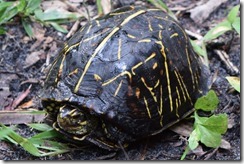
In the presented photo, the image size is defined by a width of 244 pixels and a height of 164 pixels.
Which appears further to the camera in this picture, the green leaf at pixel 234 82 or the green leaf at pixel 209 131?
the green leaf at pixel 234 82

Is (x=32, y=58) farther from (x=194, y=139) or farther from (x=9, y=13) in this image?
(x=194, y=139)

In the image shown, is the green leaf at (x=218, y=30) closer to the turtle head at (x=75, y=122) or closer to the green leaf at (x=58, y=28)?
the green leaf at (x=58, y=28)

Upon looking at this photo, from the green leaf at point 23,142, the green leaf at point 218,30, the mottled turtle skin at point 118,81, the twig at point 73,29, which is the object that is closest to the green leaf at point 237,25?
the green leaf at point 218,30

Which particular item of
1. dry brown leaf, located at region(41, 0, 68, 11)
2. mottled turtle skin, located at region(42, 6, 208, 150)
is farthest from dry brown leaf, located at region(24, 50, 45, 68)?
mottled turtle skin, located at region(42, 6, 208, 150)

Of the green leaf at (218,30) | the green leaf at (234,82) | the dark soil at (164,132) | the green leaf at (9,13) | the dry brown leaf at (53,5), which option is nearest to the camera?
the dark soil at (164,132)

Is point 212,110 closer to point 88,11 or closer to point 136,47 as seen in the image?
point 136,47
